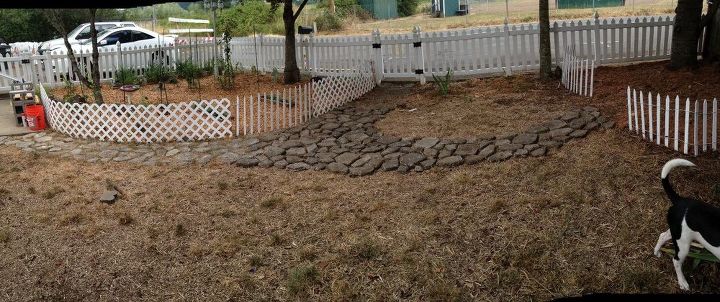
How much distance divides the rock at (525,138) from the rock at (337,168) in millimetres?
2049

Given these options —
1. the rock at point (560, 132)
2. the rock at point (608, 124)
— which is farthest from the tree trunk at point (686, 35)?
the rock at point (560, 132)

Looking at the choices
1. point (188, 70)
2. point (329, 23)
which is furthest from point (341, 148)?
point (329, 23)

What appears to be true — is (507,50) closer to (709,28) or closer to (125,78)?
(709,28)

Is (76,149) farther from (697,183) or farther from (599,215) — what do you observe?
(697,183)

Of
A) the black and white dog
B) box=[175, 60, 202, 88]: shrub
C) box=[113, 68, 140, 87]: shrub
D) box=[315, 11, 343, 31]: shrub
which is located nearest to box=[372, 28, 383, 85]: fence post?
box=[175, 60, 202, 88]: shrub

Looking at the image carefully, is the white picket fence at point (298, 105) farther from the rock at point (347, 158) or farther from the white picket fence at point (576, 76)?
the white picket fence at point (576, 76)

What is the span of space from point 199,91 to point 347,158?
19.1 ft

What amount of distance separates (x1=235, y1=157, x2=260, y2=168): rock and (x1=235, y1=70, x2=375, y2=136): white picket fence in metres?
1.35

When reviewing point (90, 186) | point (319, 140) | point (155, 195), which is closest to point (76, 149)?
point (90, 186)

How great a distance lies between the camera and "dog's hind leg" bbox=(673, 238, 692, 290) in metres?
4.16

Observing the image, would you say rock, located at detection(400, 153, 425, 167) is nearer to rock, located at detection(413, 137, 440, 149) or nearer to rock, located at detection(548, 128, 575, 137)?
rock, located at detection(413, 137, 440, 149)

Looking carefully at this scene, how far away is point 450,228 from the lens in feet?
17.9

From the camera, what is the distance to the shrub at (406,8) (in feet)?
121

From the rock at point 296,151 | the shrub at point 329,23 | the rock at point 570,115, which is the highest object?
the shrub at point 329,23
